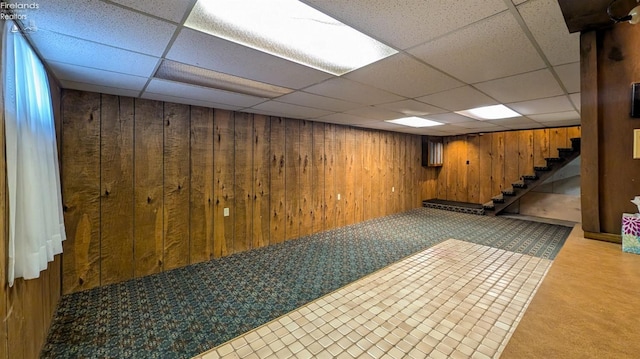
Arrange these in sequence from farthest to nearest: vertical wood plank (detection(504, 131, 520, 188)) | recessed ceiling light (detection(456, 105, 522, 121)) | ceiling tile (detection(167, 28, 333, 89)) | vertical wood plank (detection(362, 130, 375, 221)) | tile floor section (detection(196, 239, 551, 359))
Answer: vertical wood plank (detection(504, 131, 520, 188)) → vertical wood plank (detection(362, 130, 375, 221)) → recessed ceiling light (detection(456, 105, 522, 121)) → tile floor section (detection(196, 239, 551, 359)) → ceiling tile (detection(167, 28, 333, 89))

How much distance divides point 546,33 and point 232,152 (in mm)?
3536

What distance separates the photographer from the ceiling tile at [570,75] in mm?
2005

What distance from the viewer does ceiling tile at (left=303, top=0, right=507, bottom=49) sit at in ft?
4.01

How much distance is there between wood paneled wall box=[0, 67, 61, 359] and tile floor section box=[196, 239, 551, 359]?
3.35 ft

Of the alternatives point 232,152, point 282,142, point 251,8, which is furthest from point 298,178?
point 251,8

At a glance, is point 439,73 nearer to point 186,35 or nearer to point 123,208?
point 186,35

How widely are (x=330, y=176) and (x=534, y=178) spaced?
501 centimetres

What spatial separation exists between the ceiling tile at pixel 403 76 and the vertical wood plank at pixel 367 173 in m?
3.19

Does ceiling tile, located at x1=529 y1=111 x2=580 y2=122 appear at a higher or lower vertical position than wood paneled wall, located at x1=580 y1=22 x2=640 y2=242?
higher

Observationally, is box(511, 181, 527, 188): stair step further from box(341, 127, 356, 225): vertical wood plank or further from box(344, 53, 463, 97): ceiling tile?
box(344, 53, 463, 97): ceiling tile

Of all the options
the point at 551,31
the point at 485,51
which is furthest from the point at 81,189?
the point at 551,31

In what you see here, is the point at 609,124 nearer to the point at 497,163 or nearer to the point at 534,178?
the point at 534,178

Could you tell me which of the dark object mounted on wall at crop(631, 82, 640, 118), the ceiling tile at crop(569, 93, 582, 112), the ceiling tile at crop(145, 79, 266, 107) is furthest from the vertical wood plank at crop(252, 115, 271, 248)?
the ceiling tile at crop(569, 93, 582, 112)

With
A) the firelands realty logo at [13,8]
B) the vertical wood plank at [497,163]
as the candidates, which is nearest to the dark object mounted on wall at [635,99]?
the firelands realty logo at [13,8]
